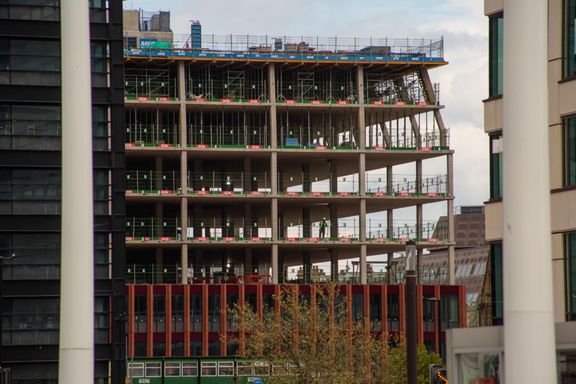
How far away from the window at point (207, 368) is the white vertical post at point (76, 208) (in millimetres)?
100524

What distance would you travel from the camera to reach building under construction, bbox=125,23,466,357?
128 m

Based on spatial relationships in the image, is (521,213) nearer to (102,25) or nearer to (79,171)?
(79,171)

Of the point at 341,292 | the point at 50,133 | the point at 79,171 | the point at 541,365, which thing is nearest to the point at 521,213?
the point at 541,365

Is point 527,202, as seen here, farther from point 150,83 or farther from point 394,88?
point 394,88

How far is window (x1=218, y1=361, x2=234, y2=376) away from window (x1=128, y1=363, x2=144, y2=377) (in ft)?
20.3

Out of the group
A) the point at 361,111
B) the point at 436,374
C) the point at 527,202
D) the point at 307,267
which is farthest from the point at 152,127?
the point at 527,202

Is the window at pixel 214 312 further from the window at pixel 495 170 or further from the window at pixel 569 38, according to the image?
the window at pixel 569 38

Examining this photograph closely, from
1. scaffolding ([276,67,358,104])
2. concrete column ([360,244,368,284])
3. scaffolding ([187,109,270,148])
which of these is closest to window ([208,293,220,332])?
scaffolding ([187,109,270,148])

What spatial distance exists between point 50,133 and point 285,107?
56.3 m

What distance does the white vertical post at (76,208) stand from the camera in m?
19.6

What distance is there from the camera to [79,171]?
19781mm

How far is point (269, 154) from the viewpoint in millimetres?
130625

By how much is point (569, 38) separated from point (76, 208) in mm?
20134

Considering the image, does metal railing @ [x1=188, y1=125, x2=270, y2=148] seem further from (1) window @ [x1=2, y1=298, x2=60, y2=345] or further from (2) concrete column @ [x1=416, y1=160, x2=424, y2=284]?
(1) window @ [x1=2, y1=298, x2=60, y2=345]
